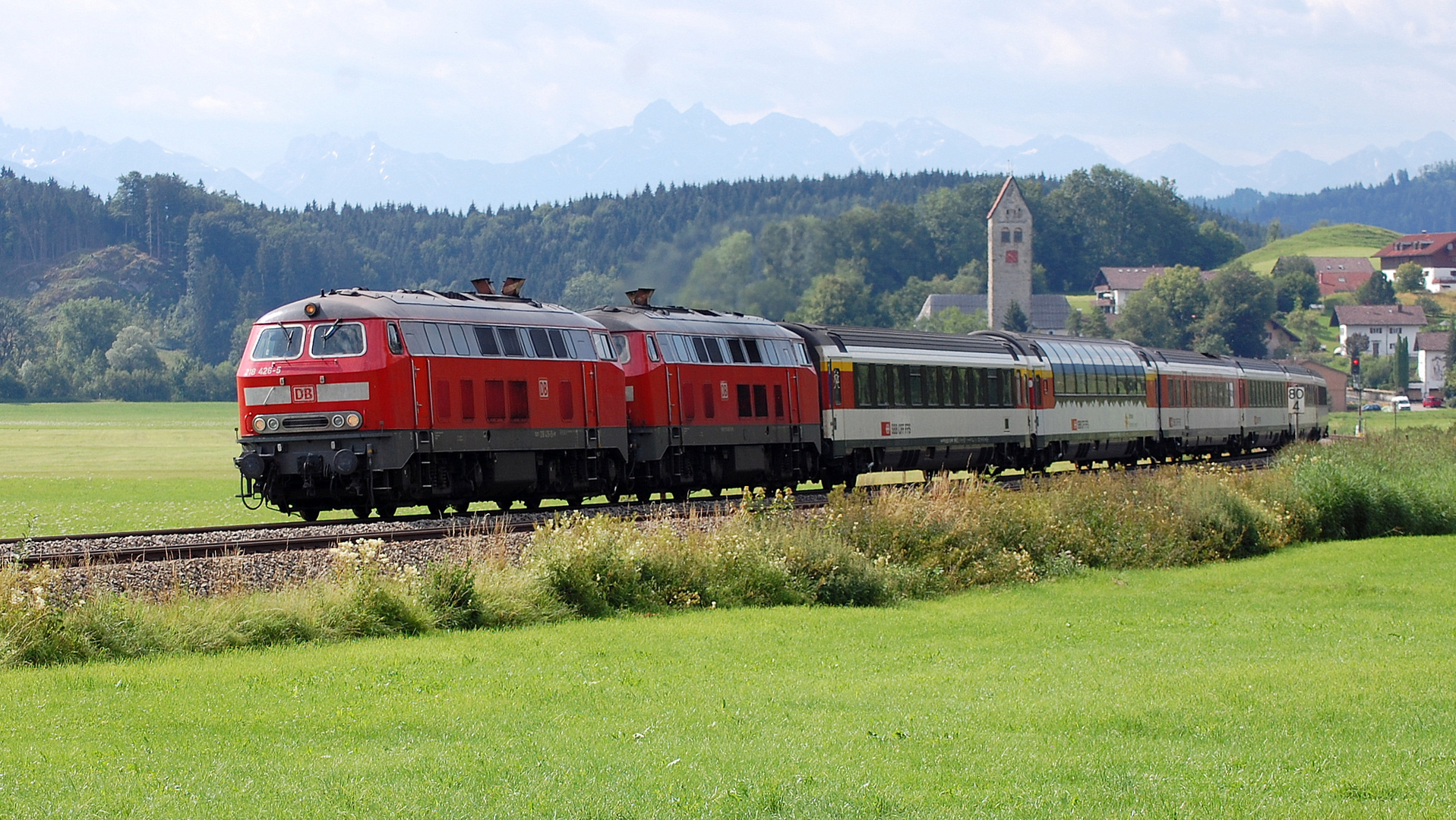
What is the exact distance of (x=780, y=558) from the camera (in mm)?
22906

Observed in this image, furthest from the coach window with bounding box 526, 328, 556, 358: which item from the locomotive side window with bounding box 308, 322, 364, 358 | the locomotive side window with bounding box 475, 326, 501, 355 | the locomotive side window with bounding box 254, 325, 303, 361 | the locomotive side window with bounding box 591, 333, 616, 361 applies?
the locomotive side window with bounding box 254, 325, 303, 361

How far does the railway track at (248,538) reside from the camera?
20188 mm

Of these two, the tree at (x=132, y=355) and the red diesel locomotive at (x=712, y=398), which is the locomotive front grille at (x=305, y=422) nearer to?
the red diesel locomotive at (x=712, y=398)

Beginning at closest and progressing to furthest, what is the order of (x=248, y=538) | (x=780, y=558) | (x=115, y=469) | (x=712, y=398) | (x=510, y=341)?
1. (x=780, y=558)
2. (x=248, y=538)
3. (x=510, y=341)
4. (x=712, y=398)
5. (x=115, y=469)

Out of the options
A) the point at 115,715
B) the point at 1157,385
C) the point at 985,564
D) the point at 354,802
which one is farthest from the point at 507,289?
the point at 1157,385

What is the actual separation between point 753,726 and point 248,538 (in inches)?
538

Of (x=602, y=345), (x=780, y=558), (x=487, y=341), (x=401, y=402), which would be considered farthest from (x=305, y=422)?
(x=780, y=558)

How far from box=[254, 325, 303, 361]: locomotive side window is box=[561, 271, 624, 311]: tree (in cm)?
9149

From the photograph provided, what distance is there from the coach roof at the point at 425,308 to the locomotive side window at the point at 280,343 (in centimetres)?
18

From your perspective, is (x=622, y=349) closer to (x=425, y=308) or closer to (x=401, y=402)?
(x=425, y=308)

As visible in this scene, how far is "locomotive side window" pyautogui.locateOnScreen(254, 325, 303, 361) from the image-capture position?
82.6ft

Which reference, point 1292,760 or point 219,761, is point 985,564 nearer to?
point 1292,760

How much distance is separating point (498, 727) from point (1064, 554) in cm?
1791

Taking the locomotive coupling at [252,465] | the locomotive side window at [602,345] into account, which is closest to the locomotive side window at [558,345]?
the locomotive side window at [602,345]
